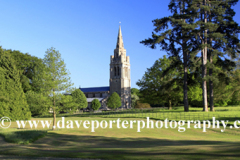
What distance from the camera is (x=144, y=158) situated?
950 cm

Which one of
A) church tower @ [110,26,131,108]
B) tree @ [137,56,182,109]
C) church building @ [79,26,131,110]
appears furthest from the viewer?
church building @ [79,26,131,110]

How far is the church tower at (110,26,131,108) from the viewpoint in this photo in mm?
126069

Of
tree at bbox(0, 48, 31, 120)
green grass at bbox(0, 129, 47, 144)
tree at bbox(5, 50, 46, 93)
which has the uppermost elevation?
tree at bbox(5, 50, 46, 93)

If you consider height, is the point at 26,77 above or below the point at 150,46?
below

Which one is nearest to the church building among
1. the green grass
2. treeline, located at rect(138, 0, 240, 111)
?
treeline, located at rect(138, 0, 240, 111)

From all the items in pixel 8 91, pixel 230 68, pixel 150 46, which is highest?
pixel 150 46

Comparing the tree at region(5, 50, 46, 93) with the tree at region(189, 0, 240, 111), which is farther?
the tree at region(5, 50, 46, 93)

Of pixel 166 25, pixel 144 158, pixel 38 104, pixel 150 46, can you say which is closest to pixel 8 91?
pixel 38 104

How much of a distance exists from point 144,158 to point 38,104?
718 inches

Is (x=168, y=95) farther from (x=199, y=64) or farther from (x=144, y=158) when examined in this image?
(x=144, y=158)

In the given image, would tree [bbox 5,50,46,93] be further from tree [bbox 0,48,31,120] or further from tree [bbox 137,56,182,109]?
tree [bbox 137,56,182,109]

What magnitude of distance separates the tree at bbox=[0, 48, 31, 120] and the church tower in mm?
89898

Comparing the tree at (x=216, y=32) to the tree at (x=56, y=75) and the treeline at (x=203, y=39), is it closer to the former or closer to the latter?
the treeline at (x=203, y=39)

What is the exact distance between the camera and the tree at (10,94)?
3259 centimetres
